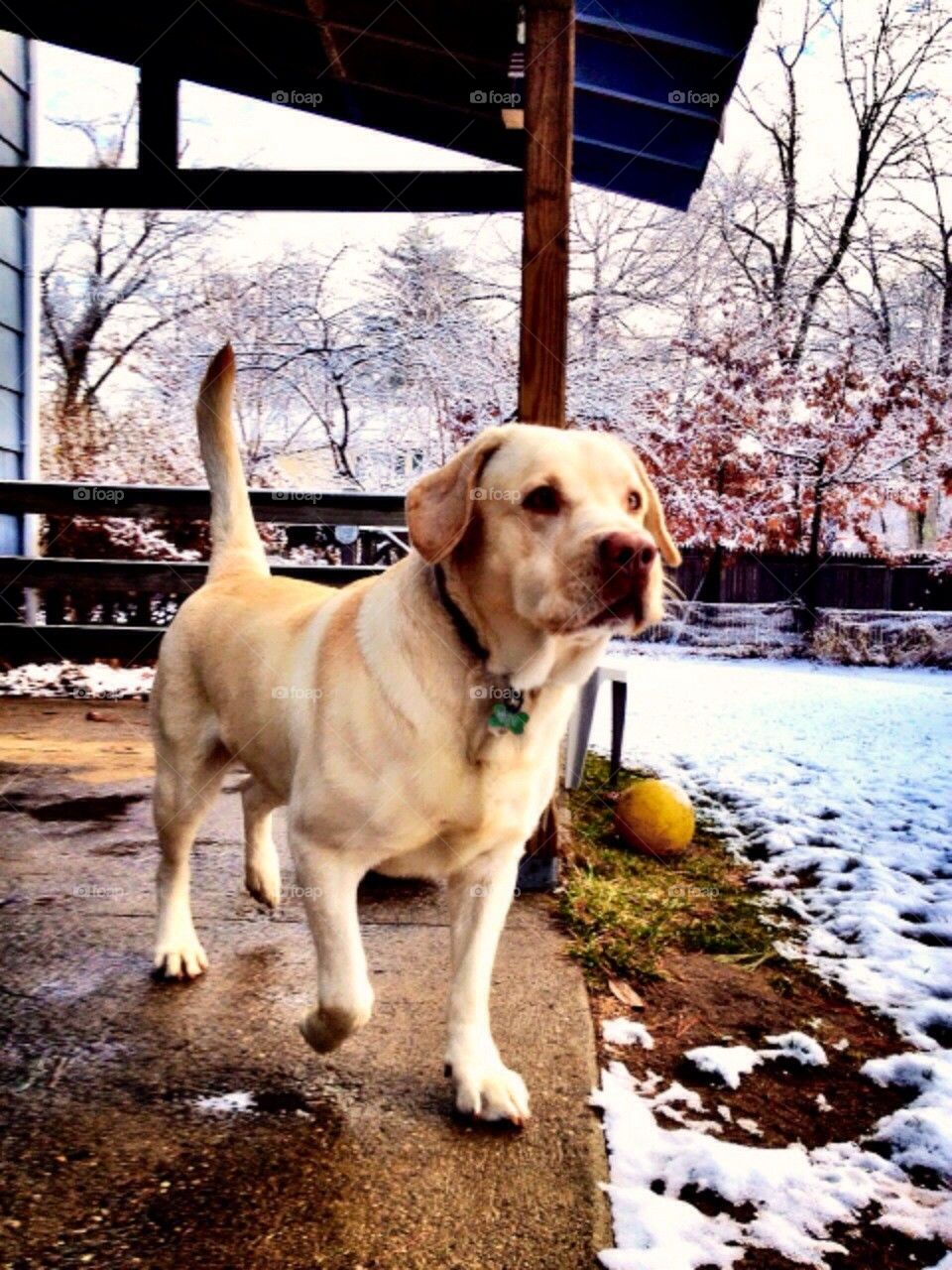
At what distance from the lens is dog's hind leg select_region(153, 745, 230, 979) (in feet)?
7.75

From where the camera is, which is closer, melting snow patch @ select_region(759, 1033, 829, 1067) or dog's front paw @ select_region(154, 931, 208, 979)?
melting snow patch @ select_region(759, 1033, 829, 1067)

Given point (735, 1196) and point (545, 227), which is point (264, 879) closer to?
point (735, 1196)

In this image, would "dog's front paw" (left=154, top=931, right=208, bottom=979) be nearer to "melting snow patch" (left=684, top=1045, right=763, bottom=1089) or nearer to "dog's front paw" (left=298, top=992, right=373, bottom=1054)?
"dog's front paw" (left=298, top=992, right=373, bottom=1054)

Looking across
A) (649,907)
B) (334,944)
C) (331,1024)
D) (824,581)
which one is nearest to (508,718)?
(334,944)

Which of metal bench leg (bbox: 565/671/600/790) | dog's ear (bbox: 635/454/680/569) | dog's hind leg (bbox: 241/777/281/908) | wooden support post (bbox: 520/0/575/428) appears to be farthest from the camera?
metal bench leg (bbox: 565/671/600/790)

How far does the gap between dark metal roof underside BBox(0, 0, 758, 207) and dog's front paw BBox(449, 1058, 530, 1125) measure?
366 centimetres

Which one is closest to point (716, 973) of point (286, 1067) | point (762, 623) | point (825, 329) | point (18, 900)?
point (286, 1067)

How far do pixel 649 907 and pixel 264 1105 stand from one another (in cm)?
158

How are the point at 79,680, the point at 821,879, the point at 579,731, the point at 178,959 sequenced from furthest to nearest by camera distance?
the point at 79,680
the point at 579,731
the point at 821,879
the point at 178,959

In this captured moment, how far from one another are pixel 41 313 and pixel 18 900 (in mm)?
6943

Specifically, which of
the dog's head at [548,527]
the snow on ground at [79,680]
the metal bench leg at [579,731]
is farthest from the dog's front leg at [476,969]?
the snow on ground at [79,680]

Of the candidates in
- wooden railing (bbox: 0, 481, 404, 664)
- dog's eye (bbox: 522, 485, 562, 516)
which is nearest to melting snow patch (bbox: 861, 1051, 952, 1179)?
dog's eye (bbox: 522, 485, 562, 516)

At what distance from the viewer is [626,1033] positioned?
2.26 m

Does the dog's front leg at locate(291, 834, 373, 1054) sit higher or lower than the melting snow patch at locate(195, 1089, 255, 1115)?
higher
